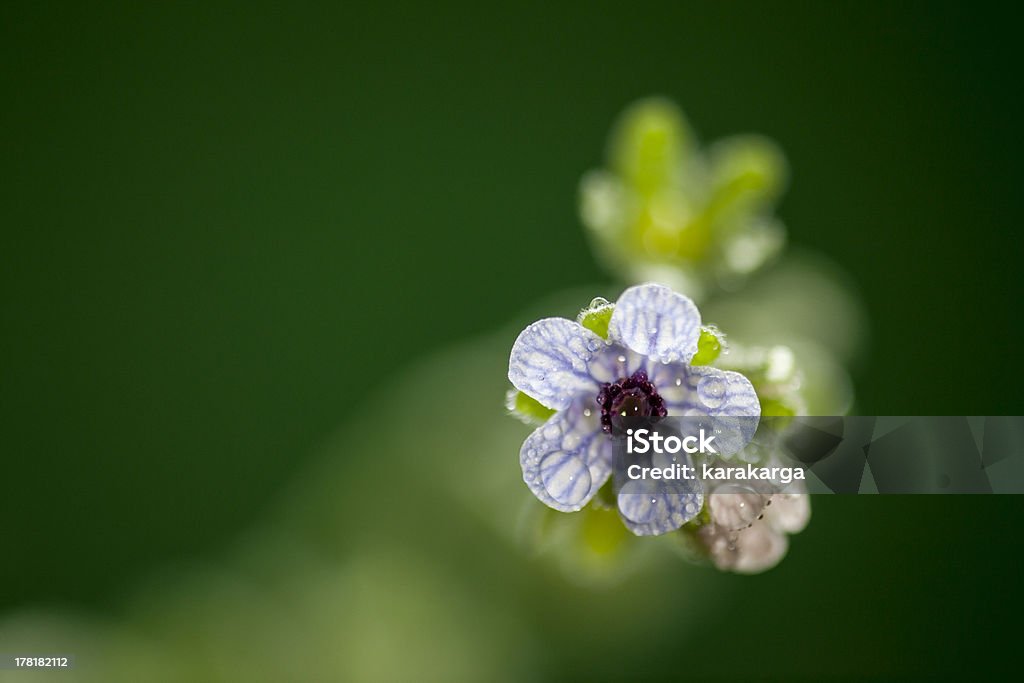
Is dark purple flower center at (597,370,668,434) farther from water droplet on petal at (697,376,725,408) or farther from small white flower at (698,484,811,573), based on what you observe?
small white flower at (698,484,811,573)

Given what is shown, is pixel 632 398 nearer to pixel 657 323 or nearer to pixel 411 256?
pixel 657 323

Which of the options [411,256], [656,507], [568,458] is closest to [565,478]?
[568,458]

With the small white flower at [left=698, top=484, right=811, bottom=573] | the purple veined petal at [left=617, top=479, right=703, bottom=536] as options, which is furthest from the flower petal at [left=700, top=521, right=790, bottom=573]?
the purple veined petal at [left=617, top=479, right=703, bottom=536]

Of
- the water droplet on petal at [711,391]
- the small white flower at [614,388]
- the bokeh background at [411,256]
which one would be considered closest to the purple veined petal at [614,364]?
the small white flower at [614,388]

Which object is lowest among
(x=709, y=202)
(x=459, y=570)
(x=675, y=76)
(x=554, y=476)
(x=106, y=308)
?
(x=554, y=476)

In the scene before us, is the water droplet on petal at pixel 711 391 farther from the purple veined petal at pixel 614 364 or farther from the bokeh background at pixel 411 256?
the bokeh background at pixel 411 256

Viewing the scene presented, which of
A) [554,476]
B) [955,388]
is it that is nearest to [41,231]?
[554,476]

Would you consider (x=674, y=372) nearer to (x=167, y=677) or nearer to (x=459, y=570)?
(x=459, y=570)

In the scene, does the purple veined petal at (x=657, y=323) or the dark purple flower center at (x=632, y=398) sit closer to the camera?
the purple veined petal at (x=657, y=323)
